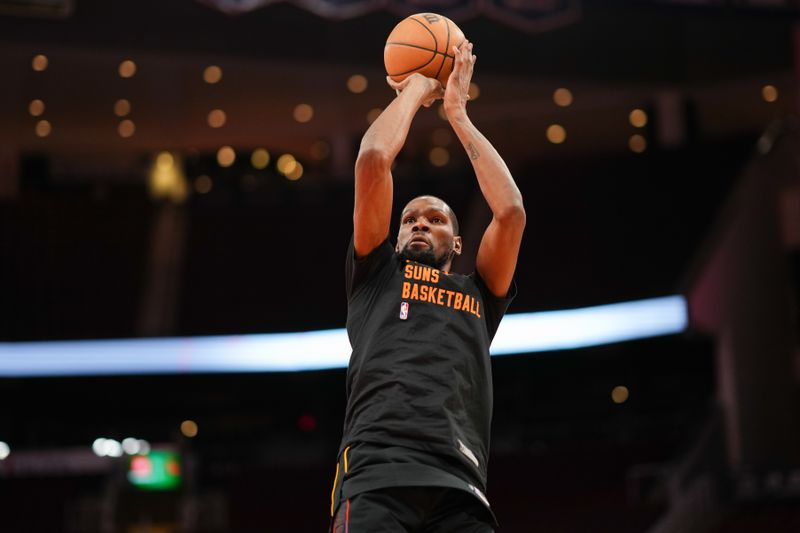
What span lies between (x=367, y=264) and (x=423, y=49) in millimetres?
857

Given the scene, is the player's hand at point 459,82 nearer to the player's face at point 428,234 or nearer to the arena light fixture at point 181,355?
the player's face at point 428,234

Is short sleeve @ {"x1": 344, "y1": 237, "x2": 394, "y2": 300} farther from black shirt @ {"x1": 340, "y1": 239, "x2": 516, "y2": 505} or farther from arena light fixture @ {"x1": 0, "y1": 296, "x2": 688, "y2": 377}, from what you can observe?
arena light fixture @ {"x1": 0, "y1": 296, "x2": 688, "y2": 377}

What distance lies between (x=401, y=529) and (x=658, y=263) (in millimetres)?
13069

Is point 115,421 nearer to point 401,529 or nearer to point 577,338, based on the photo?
A: point 577,338

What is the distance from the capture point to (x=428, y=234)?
331cm

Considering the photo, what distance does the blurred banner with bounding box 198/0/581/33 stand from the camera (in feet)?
39.2

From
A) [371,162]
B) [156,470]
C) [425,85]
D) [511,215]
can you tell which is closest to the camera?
[371,162]

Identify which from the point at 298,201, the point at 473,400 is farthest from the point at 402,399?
the point at 298,201

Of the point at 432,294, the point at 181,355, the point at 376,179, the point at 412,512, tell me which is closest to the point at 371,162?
the point at 376,179

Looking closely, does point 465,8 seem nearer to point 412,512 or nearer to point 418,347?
point 418,347

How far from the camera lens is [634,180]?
54.4 feet

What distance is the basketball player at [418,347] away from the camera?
2824 mm

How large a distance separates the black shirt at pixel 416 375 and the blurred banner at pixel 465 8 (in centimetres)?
897

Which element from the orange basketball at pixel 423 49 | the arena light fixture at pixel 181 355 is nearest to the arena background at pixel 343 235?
the arena light fixture at pixel 181 355
